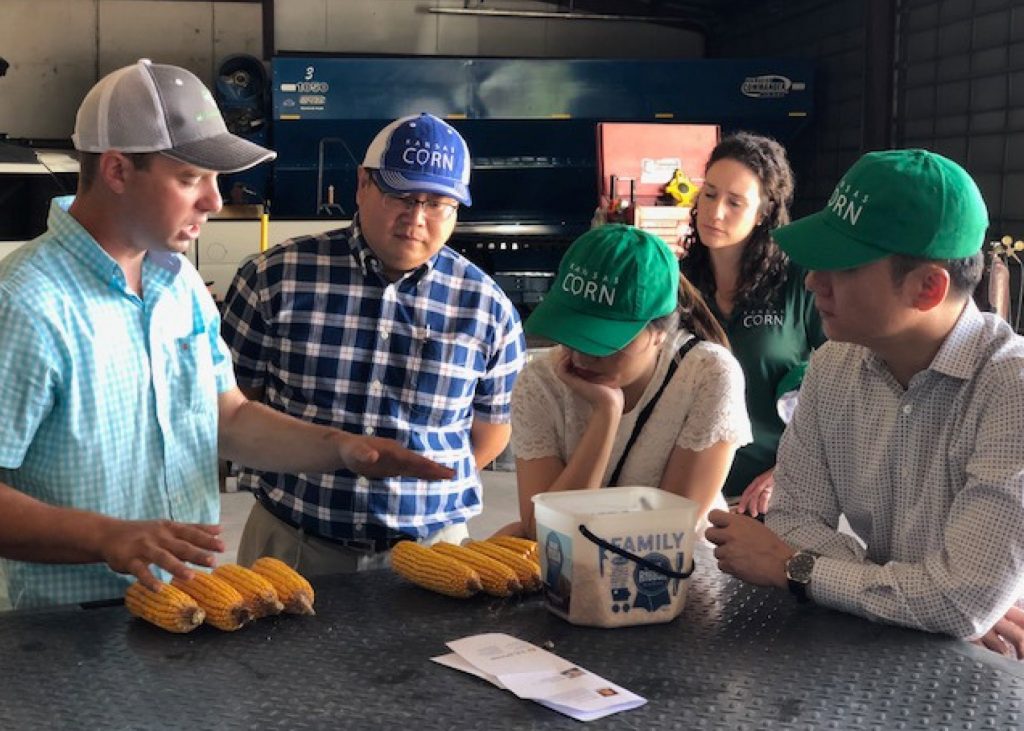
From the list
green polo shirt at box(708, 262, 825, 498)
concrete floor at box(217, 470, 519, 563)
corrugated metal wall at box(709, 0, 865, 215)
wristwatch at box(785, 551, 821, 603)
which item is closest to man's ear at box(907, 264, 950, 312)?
wristwatch at box(785, 551, 821, 603)

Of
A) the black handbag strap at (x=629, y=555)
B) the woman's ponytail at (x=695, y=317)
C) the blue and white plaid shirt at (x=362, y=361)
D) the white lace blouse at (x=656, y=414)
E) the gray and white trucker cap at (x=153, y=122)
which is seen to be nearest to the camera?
the black handbag strap at (x=629, y=555)

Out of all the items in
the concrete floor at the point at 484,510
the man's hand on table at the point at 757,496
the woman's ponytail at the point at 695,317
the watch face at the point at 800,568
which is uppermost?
the woman's ponytail at the point at 695,317

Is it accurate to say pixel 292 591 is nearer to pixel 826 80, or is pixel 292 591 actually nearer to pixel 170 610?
pixel 170 610

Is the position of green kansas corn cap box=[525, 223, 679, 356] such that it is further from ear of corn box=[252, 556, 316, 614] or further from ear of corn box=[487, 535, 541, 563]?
ear of corn box=[252, 556, 316, 614]

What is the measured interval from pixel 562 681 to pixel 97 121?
1.19m

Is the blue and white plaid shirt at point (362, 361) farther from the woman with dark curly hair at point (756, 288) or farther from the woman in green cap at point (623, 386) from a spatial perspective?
the woman with dark curly hair at point (756, 288)

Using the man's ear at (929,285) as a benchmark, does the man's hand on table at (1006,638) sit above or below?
below

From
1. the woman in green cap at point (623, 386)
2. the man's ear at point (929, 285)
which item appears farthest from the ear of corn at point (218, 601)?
the man's ear at point (929, 285)

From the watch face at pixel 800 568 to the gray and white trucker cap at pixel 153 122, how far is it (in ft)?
3.65

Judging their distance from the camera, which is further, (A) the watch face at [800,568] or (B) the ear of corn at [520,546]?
(B) the ear of corn at [520,546]

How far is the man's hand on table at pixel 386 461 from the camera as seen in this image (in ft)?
6.73

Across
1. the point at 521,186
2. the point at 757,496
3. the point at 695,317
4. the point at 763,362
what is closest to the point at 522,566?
the point at 695,317

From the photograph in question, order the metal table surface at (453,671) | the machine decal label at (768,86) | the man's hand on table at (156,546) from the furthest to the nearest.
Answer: the machine decal label at (768,86)
the man's hand on table at (156,546)
the metal table surface at (453,671)

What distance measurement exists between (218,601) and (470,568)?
402 mm
